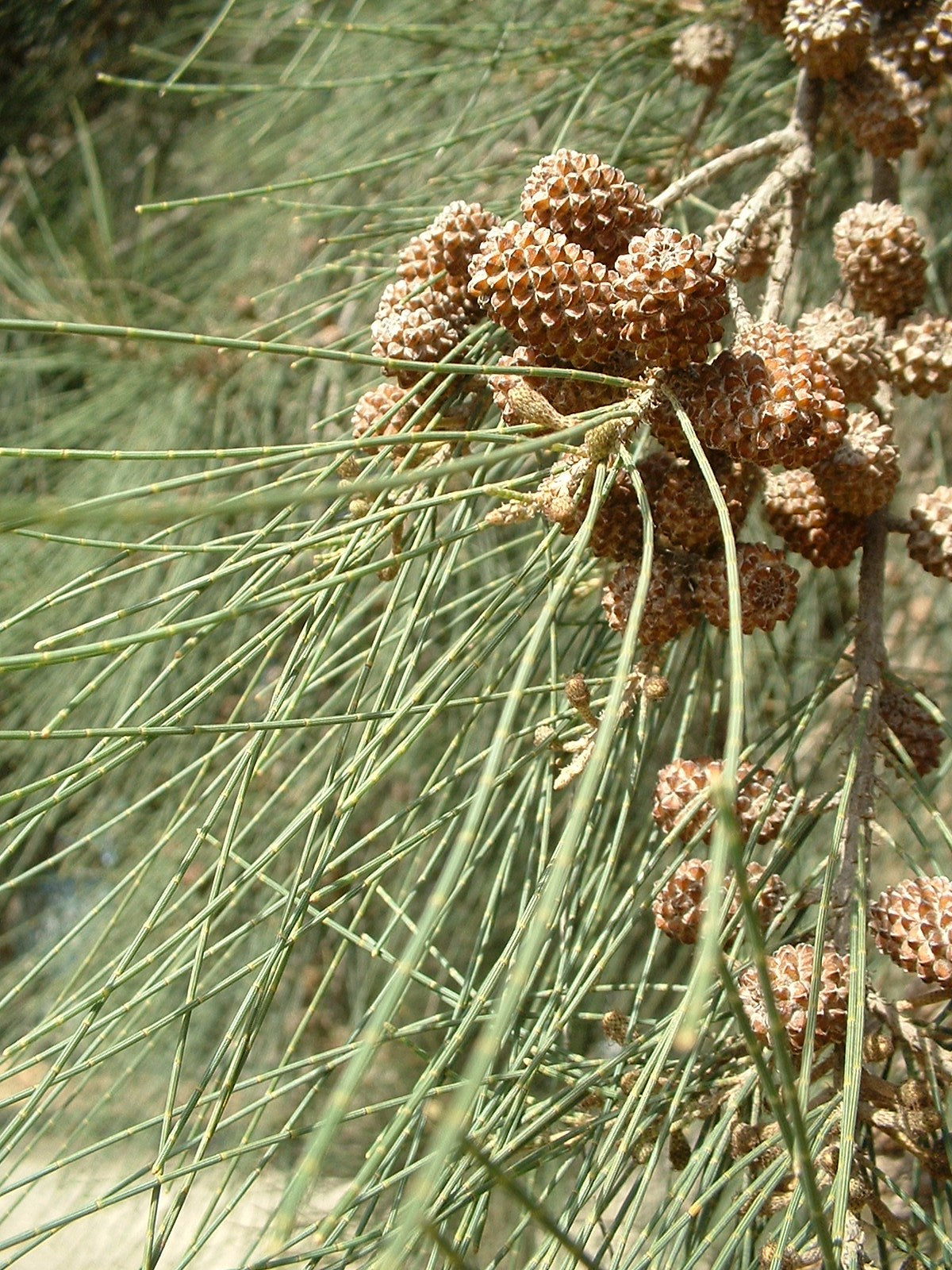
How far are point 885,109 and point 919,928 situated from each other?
28.4 inches

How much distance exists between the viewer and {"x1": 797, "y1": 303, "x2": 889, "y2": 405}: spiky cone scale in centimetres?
79

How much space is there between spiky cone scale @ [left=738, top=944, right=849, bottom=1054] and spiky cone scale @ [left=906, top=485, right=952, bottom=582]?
12.8 inches

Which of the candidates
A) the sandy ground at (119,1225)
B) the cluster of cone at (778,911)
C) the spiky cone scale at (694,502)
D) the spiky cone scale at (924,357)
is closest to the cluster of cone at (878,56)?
the spiky cone scale at (924,357)

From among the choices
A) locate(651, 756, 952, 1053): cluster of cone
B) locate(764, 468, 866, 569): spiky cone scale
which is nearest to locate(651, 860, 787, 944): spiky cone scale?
locate(651, 756, 952, 1053): cluster of cone

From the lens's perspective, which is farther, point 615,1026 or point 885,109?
point 885,109

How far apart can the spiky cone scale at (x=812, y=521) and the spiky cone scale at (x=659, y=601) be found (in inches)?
5.5

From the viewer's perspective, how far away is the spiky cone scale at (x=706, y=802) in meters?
0.75

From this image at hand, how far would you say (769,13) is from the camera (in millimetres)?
1040

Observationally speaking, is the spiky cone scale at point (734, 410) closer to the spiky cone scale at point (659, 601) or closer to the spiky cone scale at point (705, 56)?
the spiky cone scale at point (659, 601)

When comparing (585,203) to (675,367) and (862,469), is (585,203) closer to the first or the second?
(675,367)

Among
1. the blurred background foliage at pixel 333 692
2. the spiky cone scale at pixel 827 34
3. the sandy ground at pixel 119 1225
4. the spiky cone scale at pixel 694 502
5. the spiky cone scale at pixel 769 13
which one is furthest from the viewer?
the sandy ground at pixel 119 1225

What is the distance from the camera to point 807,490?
82 centimetres

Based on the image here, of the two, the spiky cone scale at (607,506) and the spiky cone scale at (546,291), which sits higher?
the spiky cone scale at (546,291)

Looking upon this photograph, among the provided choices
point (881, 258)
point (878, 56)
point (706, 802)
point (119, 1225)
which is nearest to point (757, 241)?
point (881, 258)
